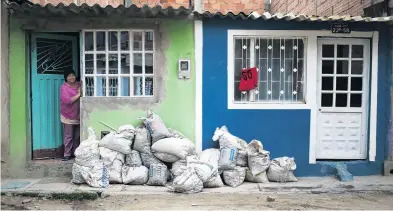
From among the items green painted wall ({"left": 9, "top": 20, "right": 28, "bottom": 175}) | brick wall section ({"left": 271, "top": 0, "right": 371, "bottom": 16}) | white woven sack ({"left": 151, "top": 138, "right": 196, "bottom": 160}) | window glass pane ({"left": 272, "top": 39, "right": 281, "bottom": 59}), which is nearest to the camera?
white woven sack ({"left": 151, "top": 138, "right": 196, "bottom": 160})

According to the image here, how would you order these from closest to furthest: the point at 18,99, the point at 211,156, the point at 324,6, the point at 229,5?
the point at 211,156
the point at 18,99
the point at 324,6
the point at 229,5

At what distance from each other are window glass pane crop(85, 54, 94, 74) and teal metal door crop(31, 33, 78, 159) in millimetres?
757

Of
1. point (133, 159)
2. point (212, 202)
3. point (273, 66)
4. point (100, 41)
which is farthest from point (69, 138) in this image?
A: point (273, 66)

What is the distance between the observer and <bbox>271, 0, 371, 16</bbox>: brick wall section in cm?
831

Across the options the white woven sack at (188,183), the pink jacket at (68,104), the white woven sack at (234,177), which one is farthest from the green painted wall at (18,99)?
the white woven sack at (234,177)

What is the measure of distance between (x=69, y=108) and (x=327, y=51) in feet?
15.6

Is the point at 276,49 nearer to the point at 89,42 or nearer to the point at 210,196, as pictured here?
the point at 210,196

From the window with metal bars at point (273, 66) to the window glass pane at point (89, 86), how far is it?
2.49 meters

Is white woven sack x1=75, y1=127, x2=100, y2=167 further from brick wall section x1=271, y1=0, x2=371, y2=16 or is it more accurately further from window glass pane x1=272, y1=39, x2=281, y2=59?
brick wall section x1=271, y1=0, x2=371, y2=16

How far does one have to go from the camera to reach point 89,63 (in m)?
6.96

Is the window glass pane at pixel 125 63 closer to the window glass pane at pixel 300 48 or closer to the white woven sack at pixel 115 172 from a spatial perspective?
the white woven sack at pixel 115 172

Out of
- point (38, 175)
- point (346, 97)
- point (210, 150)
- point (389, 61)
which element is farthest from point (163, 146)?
point (389, 61)

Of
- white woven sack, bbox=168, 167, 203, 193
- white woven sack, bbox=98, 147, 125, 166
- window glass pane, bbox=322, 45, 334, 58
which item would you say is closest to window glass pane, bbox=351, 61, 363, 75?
window glass pane, bbox=322, 45, 334, 58

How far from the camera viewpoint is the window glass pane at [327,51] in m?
7.21
